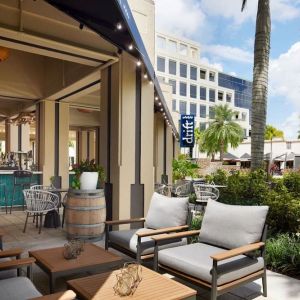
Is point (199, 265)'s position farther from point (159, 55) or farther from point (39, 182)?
point (159, 55)

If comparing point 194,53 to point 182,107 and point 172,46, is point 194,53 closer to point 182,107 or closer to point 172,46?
point 172,46

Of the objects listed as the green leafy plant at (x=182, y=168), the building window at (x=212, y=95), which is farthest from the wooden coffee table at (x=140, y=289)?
the building window at (x=212, y=95)

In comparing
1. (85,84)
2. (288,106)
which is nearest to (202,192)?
(85,84)

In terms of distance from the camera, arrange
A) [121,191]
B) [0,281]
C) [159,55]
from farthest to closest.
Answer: [159,55]
[121,191]
[0,281]

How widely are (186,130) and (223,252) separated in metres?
14.3

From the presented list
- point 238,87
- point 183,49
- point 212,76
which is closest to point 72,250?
point 183,49

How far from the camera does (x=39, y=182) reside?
30.1ft

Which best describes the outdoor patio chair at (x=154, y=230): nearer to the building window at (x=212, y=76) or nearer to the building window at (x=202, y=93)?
the building window at (x=202, y=93)

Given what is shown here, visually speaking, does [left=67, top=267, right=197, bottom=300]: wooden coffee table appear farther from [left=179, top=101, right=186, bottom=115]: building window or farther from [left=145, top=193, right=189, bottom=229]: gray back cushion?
[left=179, top=101, right=186, bottom=115]: building window

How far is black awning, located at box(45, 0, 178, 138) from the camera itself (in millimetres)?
Answer: 4473

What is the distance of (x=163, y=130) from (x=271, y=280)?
10.1 meters

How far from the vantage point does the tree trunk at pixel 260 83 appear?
6609mm

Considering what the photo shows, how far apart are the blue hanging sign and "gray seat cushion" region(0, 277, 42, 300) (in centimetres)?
1445

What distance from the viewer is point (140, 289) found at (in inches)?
104
